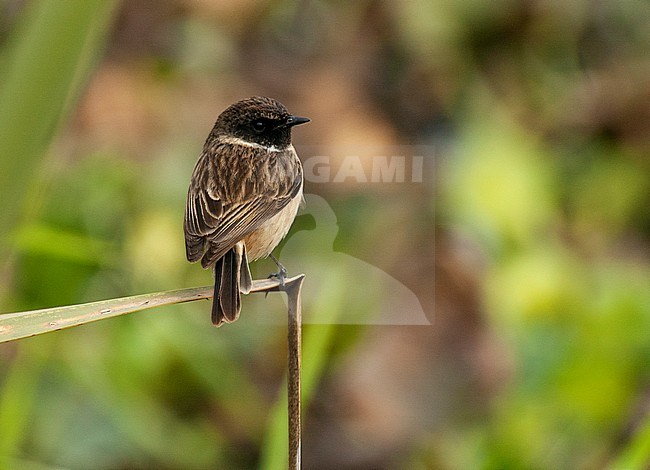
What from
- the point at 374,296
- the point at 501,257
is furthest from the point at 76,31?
the point at 501,257

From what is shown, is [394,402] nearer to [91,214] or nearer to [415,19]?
[91,214]

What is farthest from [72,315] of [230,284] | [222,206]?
[222,206]

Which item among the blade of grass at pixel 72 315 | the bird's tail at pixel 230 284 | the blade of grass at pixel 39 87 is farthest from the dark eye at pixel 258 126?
the blade of grass at pixel 39 87

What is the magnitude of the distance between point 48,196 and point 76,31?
2518mm

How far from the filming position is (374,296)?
2047 millimetres

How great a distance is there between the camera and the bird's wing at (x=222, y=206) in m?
0.98

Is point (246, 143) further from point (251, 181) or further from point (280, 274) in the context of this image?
point (280, 274)

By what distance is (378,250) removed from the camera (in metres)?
3.20

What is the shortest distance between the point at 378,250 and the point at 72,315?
8.35 ft

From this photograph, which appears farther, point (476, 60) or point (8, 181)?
point (476, 60)

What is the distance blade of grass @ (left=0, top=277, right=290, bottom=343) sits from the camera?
67cm

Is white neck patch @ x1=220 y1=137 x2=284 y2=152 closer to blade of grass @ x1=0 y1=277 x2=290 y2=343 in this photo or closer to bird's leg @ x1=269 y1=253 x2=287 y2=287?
bird's leg @ x1=269 y1=253 x2=287 y2=287

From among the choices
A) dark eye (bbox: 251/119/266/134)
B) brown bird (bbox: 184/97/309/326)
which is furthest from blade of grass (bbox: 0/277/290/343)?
dark eye (bbox: 251/119/266/134)

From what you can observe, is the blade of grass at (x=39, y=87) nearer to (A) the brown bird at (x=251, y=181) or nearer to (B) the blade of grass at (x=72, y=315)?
(B) the blade of grass at (x=72, y=315)
